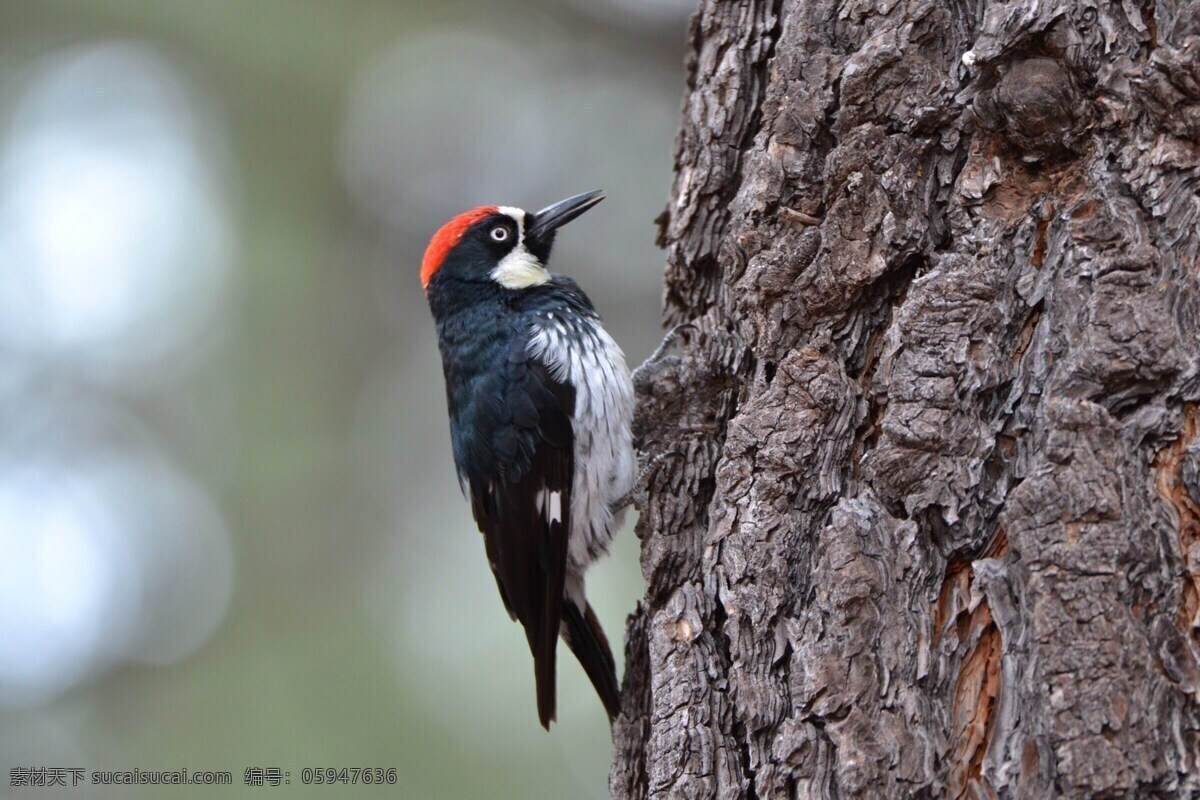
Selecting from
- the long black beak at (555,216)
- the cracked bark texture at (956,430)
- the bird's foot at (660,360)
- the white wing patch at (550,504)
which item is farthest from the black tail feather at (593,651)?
the long black beak at (555,216)

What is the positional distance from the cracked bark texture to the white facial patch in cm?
165

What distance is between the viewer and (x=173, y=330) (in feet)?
17.0

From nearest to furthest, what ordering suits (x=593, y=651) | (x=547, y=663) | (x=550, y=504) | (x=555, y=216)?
(x=547, y=663) → (x=593, y=651) → (x=550, y=504) → (x=555, y=216)

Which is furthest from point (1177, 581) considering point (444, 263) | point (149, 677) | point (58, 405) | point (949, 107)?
point (58, 405)

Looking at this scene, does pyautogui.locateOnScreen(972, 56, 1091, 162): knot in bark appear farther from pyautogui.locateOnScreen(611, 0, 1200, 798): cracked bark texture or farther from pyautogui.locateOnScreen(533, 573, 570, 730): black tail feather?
pyautogui.locateOnScreen(533, 573, 570, 730): black tail feather

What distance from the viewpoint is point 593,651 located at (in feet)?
11.0

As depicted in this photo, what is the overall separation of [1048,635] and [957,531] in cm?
27

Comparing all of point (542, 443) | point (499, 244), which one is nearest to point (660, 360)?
point (542, 443)

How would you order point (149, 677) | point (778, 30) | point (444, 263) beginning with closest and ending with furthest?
point (778, 30)
point (444, 263)
point (149, 677)

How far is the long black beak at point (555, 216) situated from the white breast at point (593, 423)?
0.44m

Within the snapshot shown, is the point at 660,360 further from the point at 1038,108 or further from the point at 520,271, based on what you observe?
the point at 1038,108

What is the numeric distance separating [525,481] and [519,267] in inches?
36.5

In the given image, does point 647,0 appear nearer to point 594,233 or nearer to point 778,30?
point 594,233

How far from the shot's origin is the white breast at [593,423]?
3.52 m
